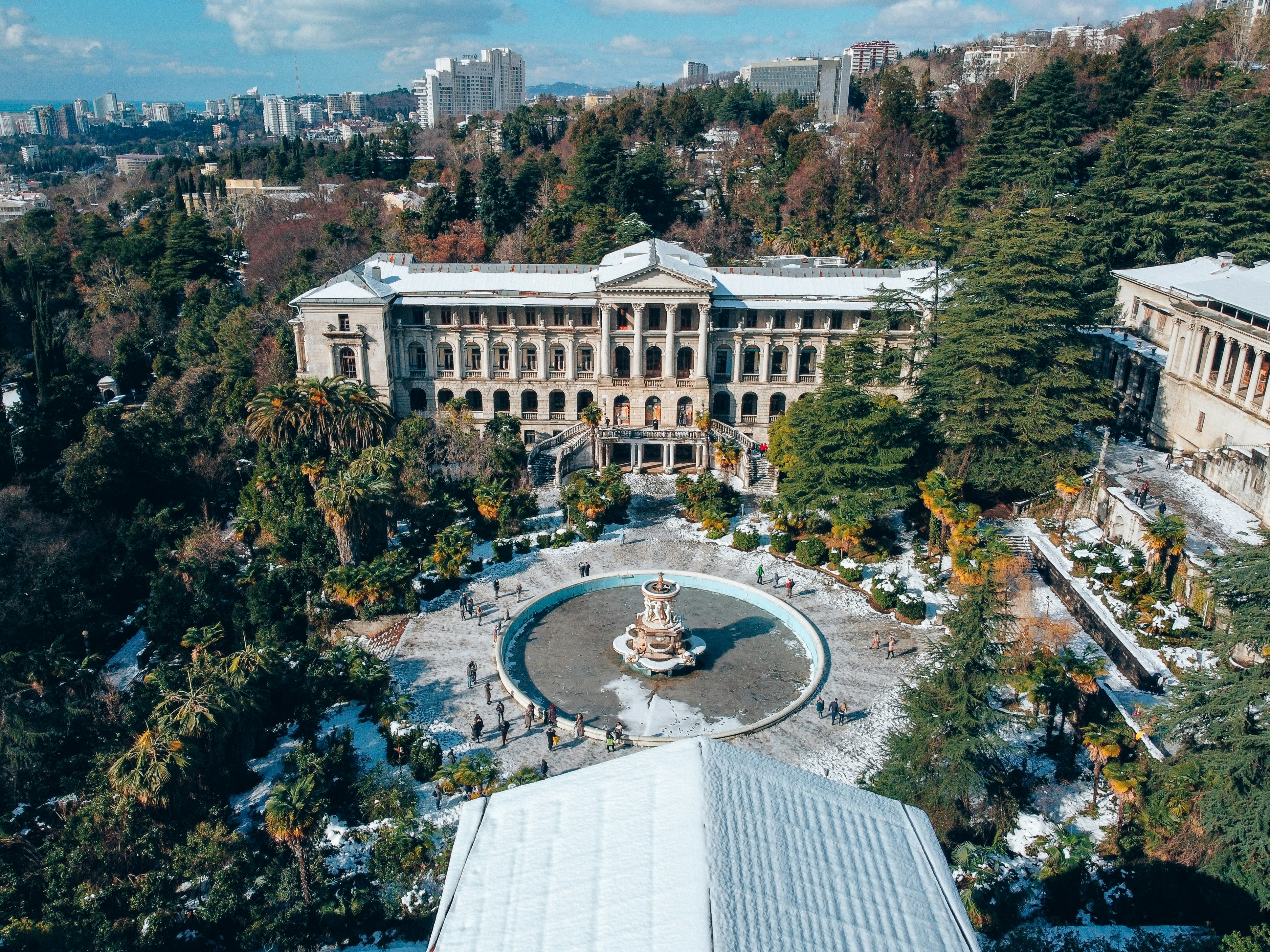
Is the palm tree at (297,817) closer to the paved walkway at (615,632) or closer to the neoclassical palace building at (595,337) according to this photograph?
the paved walkway at (615,632)

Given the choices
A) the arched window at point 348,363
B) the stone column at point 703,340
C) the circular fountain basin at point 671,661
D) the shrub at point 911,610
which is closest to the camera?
the circular fountain basin at point 671,661

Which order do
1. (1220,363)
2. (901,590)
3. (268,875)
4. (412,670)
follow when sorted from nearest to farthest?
(268,875) → (412,670) → (901,590) → (1220,363)

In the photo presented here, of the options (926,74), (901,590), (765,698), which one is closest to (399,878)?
(765,698)

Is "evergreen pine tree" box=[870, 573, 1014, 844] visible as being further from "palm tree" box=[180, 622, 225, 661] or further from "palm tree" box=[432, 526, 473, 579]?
"palm tree" box=[180, 622, 225, 661]

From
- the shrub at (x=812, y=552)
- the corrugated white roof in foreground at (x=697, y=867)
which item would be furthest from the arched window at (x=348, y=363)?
the corrugated white roof in foreground at (x=697, y=867)

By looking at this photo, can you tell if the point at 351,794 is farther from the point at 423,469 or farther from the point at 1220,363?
the point at 1220,363
